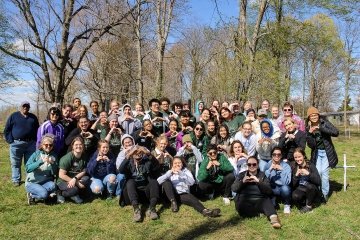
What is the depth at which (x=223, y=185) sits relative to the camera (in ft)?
22.2

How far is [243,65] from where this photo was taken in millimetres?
15672

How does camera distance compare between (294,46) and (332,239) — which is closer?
(332,239)

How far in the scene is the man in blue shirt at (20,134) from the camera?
7559 millimetres

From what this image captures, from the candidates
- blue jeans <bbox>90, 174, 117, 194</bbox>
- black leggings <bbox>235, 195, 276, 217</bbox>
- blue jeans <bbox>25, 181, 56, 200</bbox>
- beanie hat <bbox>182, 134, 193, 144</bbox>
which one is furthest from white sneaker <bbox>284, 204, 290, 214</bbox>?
blue jeans <bbox>25, 181, 56, 200</bbox>

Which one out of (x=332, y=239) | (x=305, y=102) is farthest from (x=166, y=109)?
(x=305, y=102)

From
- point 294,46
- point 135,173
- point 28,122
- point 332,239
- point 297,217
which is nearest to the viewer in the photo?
point 332,239

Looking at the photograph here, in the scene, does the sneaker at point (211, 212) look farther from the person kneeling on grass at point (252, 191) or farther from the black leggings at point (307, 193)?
the black leggings at point (307, 193)

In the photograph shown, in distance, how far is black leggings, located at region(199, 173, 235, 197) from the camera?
21.8ft

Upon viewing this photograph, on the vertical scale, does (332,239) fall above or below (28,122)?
below

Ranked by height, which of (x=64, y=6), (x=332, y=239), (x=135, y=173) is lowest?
(x=332, y=239)

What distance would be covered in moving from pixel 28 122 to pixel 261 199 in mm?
4878

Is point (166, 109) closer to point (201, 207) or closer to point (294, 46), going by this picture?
point (201, 207)

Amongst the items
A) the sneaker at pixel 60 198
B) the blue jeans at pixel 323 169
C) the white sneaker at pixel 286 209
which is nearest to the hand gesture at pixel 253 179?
the white sneaker at pixel 286 209

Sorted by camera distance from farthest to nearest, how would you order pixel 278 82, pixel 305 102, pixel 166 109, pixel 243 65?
pixel 305 102, pixel 278 82, pixel 243 65, pixel 166 109
